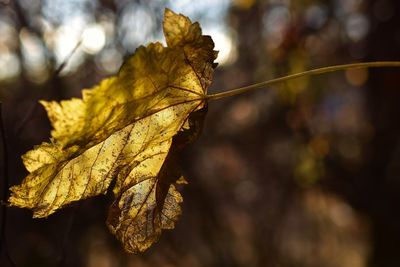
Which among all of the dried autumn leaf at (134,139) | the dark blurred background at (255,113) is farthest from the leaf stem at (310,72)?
the dark blurred background at (255,113)

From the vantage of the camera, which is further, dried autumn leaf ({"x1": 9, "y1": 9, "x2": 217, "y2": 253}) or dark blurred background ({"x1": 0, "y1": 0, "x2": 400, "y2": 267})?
dark blurred background ({"x1": 0, "y1": 0, "x2": 400, "y2": 267})

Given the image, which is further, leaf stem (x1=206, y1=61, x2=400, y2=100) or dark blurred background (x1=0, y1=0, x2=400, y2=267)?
dark blurred background (x1=0, y1=0, x2=400, y2=267)

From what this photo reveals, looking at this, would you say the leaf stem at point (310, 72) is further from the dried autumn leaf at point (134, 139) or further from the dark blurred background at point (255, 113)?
the dark blurred background at point (255, 113)

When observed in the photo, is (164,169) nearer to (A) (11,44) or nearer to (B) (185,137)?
(B) (185,137)

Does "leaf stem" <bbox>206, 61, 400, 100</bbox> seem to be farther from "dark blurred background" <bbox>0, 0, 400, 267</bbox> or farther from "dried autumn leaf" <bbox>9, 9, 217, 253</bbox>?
"dark blurred background" <bbox>0, 0, 400, 267</bbox>

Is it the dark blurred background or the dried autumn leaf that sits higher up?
the dried autumn leaf

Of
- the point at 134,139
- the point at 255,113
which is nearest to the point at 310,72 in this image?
the point at 134,139

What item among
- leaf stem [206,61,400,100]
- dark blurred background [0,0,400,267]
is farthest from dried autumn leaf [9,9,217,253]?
dark blurred background [0,0,400,267]
